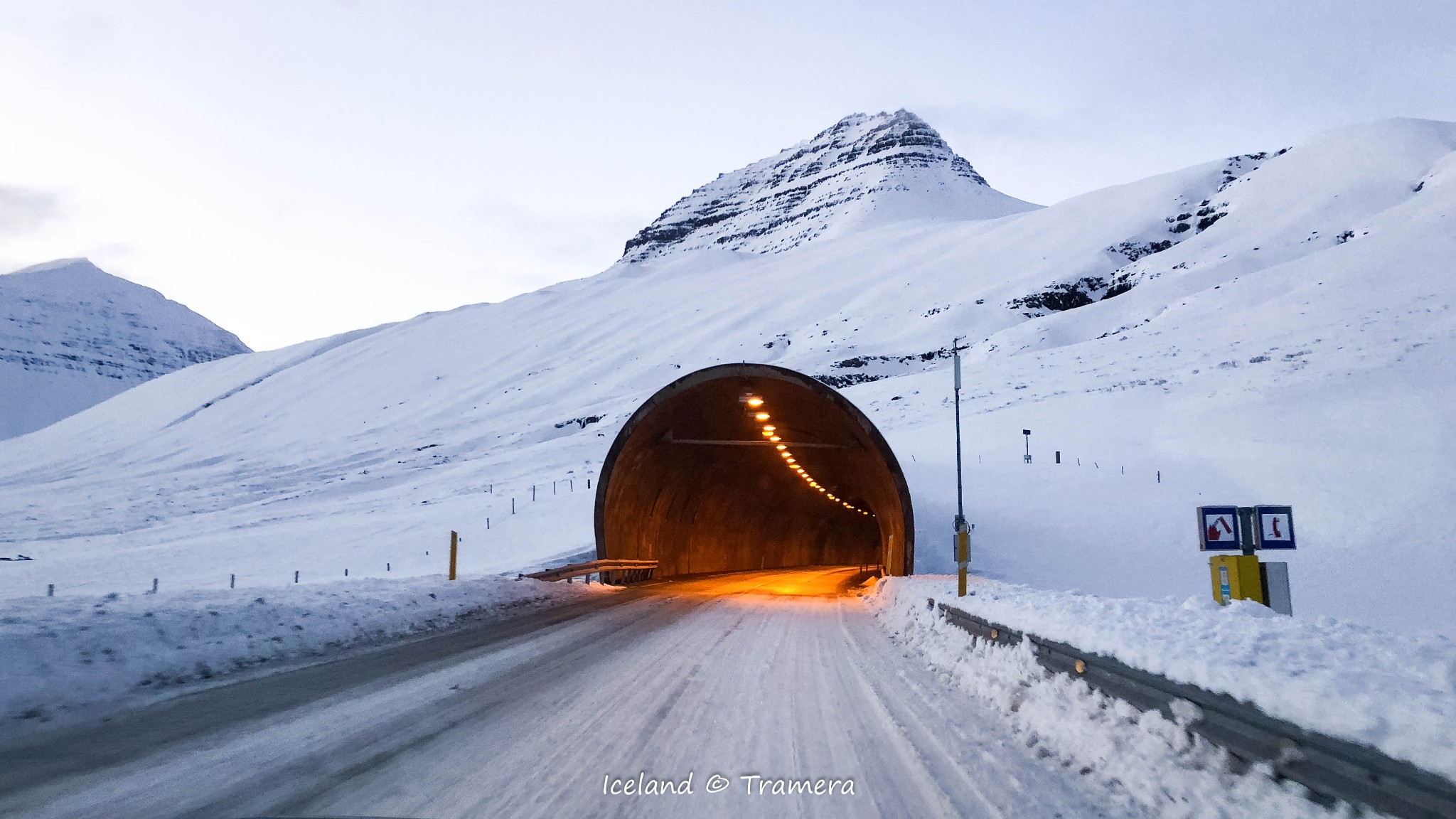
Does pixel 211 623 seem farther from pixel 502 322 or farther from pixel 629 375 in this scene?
pixel 502 322

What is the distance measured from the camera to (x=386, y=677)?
310 inches

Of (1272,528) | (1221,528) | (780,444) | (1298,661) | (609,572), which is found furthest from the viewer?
(780,444)

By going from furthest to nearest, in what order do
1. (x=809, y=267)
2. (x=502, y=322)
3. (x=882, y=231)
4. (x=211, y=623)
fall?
(x=882, y=231), (x=809, y=267), (x=502, y=322), (x=211, y=623)

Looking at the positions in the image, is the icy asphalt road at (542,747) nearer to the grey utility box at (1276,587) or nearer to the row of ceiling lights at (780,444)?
the grey utility box at (1276,587)

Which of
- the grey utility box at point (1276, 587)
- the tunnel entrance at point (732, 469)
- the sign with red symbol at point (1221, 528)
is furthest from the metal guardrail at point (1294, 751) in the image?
the tunnel entrance at point (732, 469)

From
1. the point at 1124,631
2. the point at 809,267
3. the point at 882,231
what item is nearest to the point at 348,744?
the point at 1124,631

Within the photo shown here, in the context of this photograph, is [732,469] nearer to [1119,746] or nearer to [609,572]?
[609,572]

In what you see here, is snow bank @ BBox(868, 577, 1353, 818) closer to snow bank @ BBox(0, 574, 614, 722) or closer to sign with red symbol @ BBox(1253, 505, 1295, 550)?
sign with red symbol @ BBox(1253, 505, 1295, 550)

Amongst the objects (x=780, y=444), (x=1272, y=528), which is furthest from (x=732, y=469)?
(x=1272, y=528)

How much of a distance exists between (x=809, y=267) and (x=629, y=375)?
189 ft

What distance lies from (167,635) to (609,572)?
16059mm

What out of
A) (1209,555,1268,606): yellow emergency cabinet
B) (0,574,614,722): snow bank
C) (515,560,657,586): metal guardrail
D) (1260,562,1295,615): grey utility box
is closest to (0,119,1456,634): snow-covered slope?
(515,560,657,586): metal guardrail

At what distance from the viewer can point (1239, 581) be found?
898cm

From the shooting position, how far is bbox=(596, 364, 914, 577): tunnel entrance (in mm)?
22641
